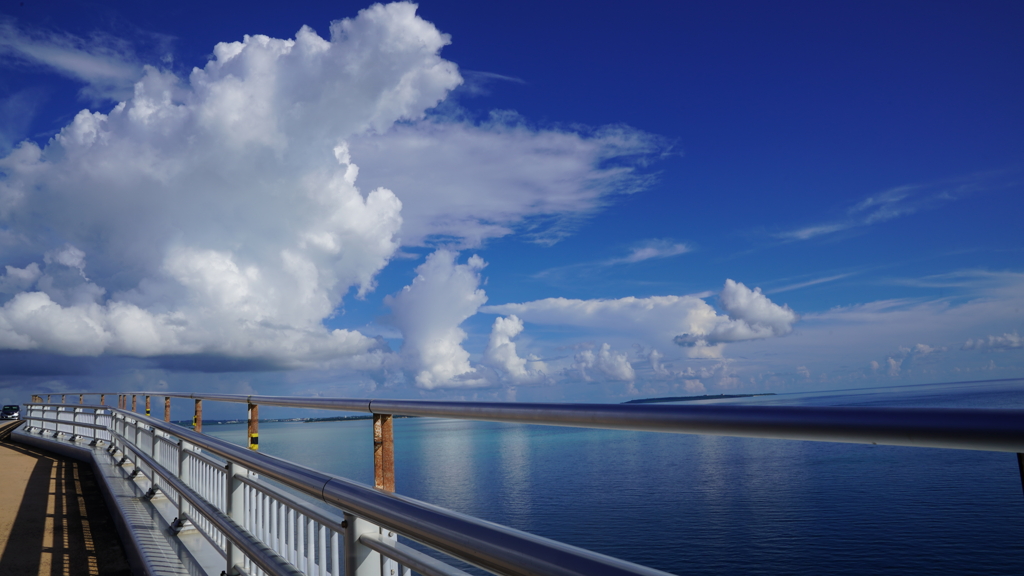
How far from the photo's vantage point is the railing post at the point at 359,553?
2287 millimetres

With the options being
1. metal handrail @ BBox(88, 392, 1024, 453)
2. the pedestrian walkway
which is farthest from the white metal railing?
the pedestrian walkway

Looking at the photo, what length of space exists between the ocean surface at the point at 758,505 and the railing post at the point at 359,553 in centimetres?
1592

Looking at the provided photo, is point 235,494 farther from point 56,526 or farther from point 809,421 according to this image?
point 56,526

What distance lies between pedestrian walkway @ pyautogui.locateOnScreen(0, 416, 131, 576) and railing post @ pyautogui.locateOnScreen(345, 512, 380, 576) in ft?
16.0

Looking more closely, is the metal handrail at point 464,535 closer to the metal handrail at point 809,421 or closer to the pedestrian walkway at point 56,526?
the metal handrail at point 809,421

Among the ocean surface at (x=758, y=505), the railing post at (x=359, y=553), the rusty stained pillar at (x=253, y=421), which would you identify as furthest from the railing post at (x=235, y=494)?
the ocean surface at (x=758, y=505)

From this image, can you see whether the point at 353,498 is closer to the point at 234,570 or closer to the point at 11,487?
the point at 234,570

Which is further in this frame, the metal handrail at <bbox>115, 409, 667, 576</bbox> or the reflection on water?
the reflection on water

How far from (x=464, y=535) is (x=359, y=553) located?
927 millimetres

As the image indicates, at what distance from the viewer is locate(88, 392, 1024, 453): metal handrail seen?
0.90 m

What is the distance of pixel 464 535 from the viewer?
1543 millimetres

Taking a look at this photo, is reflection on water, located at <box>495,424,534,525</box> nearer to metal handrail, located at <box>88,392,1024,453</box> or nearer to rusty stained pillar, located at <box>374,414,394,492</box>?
rusty stained pillar, located at <box>374,414,394,492</box>

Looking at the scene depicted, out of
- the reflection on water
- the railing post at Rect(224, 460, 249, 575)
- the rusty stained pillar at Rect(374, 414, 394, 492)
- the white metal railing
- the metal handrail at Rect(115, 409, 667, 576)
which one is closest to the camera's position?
the metal handrail at Rect(115, 409, 667, 576)

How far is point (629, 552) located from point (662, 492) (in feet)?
75.0
